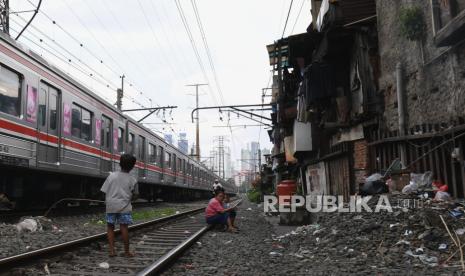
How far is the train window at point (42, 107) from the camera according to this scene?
9555 millimetres

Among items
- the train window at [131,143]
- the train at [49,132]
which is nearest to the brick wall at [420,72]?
the train at [49,132]

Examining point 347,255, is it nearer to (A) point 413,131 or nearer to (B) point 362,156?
(A) point 413,131

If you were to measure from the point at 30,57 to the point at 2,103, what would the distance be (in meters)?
1.48

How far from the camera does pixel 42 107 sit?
31.7ft

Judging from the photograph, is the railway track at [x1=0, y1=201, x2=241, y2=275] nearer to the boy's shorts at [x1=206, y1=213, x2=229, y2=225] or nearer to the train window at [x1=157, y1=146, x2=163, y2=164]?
the boy's shorts at [x1=206, y1=213, x2=229, y2=225]

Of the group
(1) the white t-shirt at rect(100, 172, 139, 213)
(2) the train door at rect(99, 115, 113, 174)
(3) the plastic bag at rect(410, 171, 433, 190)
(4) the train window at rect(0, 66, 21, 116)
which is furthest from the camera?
(2) the train door at rect(99, 115, 113, 174)

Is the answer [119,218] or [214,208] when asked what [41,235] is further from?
[214,208]

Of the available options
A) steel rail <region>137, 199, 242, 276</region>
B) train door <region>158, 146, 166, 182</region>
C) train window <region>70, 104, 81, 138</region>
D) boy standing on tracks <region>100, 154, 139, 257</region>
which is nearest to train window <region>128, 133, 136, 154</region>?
train door <region>158, 146, 166, 182</region>

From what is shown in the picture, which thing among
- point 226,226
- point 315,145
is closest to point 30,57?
point 226,226

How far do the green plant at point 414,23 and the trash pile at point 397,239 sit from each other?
3023mm

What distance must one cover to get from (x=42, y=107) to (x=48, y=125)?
1.37ft

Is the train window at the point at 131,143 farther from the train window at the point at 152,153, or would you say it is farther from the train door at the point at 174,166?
the train door at the point at 174,166

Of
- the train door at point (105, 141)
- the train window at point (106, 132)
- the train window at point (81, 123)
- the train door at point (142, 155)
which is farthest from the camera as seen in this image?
the train door at point (142, 155)

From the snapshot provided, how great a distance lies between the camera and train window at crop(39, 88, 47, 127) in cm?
955
